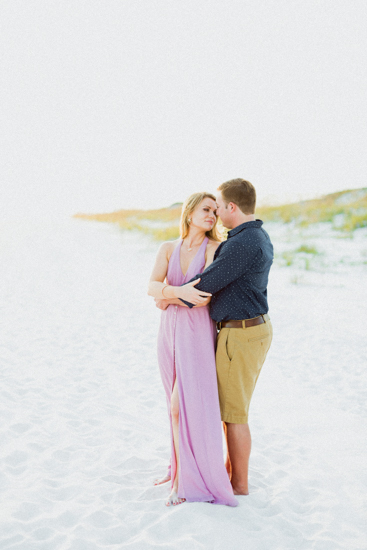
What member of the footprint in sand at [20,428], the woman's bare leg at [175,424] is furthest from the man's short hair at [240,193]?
the footprint in sand at [20,428]

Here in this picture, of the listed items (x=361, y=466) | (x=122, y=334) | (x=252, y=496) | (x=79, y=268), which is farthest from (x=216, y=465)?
(x=79, y=268)

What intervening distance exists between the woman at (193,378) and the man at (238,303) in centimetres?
8

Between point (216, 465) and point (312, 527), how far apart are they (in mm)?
673

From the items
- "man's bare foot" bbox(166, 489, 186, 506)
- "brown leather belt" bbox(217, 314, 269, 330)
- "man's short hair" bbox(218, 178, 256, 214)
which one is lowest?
"man's bare foot" bbox(166, 489, 186, 506)

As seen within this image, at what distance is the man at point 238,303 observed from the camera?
2.74m

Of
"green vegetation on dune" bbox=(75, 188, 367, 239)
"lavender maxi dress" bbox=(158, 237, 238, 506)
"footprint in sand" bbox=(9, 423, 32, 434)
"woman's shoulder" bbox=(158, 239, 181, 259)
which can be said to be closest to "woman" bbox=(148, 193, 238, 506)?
"lavender maxi dress" bbox=(158, 237, 238, 506)

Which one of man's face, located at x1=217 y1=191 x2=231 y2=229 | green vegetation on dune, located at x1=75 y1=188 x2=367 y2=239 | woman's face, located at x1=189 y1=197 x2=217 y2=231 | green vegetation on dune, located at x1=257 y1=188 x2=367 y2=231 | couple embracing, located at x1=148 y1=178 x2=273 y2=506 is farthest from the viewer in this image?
green vegetation on dune, located at x1=75 y1=188 x2=367 y2=239

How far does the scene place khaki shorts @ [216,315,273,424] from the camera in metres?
2.84

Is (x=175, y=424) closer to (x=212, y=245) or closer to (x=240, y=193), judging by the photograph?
(x=212, y=245)

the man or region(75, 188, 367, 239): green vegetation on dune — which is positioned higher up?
region(75, 188, 367, 239): green vegetation on dune

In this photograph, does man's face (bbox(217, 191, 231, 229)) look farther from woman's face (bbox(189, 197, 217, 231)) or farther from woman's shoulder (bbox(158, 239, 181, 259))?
woman's shoulder (bbox(158, 239, 181, 259))

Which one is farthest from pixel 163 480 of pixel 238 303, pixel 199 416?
pixel 238 303

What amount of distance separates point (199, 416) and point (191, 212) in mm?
1319

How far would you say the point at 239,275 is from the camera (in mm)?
2734
